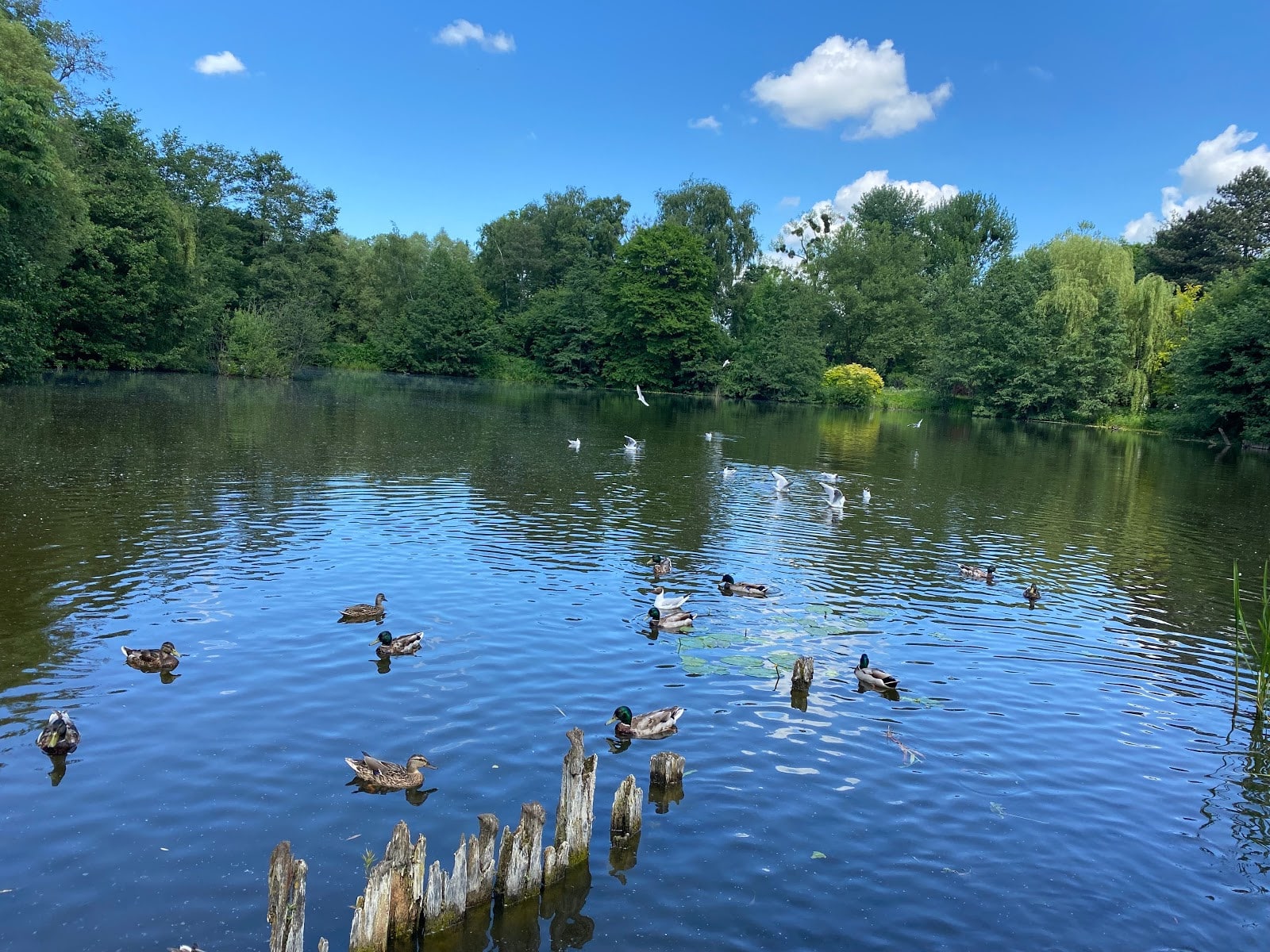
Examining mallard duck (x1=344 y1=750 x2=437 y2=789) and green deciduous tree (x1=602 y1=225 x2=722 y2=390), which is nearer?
mallard duck (x1=344 y1=750 x2=437 y2=789)

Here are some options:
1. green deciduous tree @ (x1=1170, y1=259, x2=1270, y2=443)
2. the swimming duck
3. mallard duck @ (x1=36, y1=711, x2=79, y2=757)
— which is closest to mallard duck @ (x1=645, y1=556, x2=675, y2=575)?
the swimming duck

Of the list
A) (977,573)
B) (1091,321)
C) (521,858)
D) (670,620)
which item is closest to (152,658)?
(521,858)

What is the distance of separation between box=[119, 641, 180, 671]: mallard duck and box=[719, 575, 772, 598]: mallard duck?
419 inches

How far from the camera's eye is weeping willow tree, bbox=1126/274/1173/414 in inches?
2928

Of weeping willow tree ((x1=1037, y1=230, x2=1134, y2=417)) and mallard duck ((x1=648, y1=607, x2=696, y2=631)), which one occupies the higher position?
weeping willow tree ((x1=1037, y1=230, x2=1134, y2=417))

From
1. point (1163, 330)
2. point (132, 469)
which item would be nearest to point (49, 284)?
point (132, 469)

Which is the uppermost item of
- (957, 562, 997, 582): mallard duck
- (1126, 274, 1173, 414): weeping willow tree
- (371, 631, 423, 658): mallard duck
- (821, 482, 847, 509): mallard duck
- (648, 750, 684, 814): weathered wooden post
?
(1126, 274, 1173, 414): weeping willow tree

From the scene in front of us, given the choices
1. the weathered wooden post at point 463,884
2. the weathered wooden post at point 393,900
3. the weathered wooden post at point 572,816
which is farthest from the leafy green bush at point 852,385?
the weathered wooden post at point 393,900

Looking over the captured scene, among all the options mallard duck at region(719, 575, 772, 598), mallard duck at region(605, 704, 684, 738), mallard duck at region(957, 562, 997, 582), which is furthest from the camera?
mallard duck at region(957, 562, 997, 582)

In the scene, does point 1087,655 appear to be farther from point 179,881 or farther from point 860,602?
point 179,881

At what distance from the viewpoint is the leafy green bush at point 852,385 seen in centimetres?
9869

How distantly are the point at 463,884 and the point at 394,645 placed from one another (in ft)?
21.5

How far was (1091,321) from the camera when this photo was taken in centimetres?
7706

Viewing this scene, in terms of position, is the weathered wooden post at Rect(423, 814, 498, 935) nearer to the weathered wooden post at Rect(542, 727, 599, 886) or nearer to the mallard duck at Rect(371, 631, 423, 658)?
the weathered wooden post at Rect(542, 727, 599, 886)
